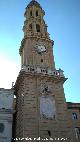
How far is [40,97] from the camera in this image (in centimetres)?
3994

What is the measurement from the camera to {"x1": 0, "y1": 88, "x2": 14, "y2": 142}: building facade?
124ft

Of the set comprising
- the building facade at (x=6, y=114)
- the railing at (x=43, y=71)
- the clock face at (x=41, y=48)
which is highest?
the clock face at (x=41, y=48)

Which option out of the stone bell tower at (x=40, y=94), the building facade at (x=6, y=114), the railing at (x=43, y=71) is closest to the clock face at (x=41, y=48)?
the stone bell tower at (x=40, y=94)

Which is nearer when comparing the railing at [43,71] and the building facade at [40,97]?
the building facade at [40,97]

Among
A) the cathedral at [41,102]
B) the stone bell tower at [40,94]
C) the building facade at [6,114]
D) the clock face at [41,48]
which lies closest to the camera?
the cathedral at [41,102]

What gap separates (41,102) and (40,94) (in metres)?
1.39

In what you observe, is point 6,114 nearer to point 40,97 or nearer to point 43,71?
point 40,97

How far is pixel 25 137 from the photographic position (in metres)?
35.3

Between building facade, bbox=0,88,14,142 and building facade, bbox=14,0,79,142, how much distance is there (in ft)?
3.85

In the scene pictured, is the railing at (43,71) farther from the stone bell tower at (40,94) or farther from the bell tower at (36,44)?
the bell tower at (36,44)

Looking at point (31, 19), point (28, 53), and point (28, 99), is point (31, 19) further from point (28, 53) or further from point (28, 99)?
point (28, 99)

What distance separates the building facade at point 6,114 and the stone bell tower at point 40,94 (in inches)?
48.2

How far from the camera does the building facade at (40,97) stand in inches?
1449

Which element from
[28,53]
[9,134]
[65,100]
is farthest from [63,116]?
[28,53]
